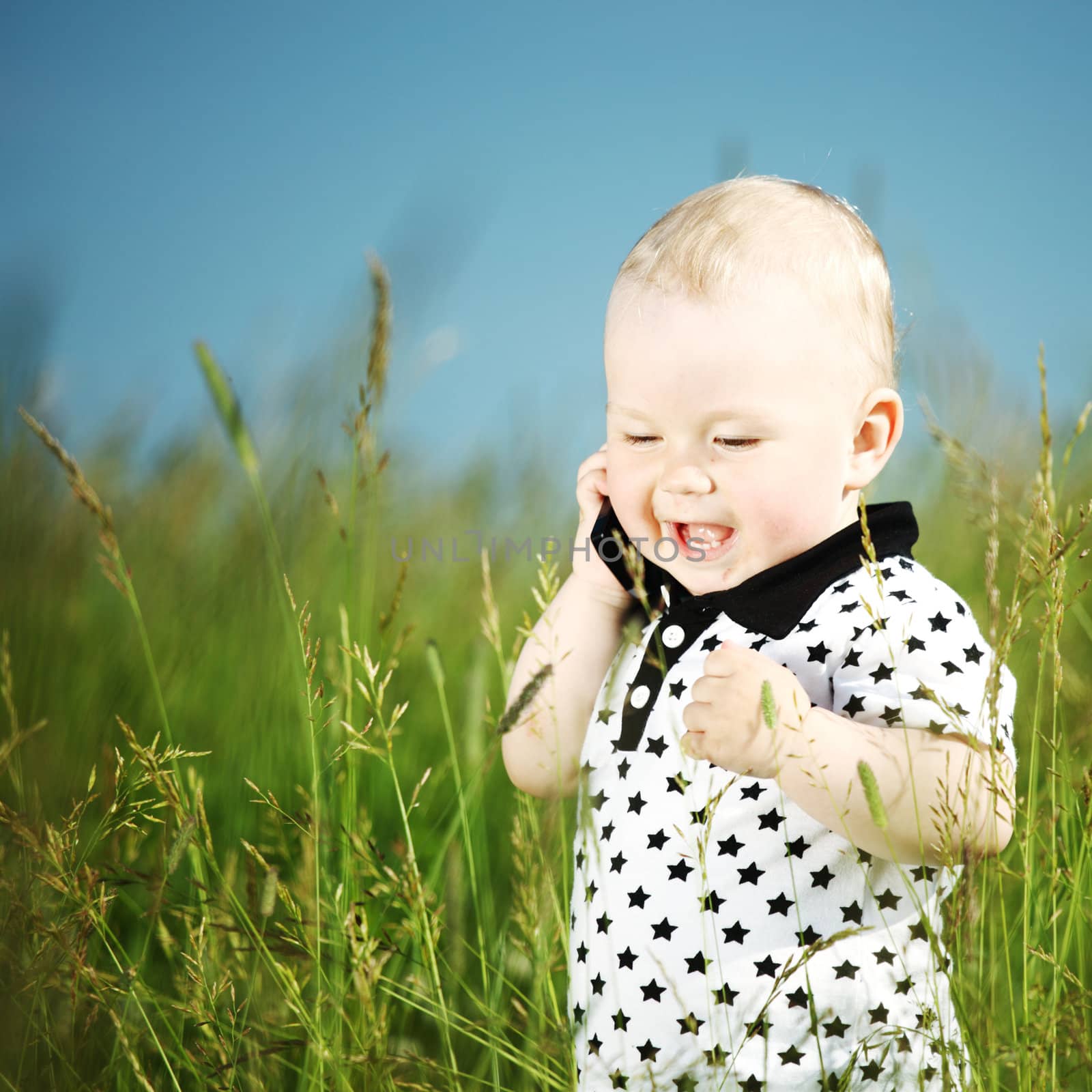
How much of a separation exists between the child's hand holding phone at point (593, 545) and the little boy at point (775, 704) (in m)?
0.17

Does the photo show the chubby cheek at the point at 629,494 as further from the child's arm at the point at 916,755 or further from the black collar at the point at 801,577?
the child's arm at the point at 916,755

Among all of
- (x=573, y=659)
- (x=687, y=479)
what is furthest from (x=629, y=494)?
(x=573, y=659)

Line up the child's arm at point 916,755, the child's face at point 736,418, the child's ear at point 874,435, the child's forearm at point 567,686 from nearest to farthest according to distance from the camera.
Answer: the child's arm at point 916,755 < the child's face at point 736,418 < the child's ear at point 874,435 < the child's forearm at point 567,686

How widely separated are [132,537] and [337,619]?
2.20 feet

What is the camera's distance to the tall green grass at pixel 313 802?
119 centimetres

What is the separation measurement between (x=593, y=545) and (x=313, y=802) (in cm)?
71

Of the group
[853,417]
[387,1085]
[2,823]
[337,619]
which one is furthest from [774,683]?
[337,619]

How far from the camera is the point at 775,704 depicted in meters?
1.21

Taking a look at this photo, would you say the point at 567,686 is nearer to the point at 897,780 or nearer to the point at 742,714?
the point at 742,714

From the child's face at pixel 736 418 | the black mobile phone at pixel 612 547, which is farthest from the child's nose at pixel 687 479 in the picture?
the black mobile phone at pixel 612 547

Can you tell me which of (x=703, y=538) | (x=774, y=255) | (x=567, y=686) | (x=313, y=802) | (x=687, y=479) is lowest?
(x=567, y=686)

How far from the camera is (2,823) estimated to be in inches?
50.8

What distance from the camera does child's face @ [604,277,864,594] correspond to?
1368 mm

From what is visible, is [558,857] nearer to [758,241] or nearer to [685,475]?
[685,475]
